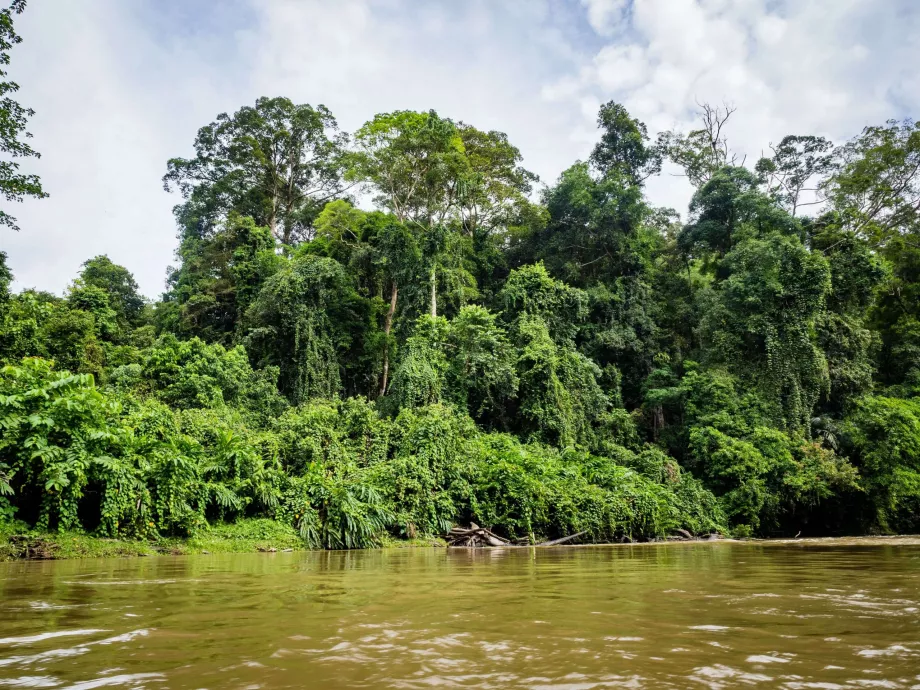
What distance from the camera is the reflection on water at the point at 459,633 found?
5.77 ft

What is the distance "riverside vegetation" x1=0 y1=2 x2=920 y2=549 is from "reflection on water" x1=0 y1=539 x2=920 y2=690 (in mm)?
5836

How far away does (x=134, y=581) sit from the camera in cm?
452

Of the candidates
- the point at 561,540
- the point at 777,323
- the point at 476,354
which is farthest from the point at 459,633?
the point at 777,323

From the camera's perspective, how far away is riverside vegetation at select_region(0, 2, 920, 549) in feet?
34.6

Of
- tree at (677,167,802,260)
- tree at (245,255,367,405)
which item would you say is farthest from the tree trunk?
tree at (677,167,802,260)

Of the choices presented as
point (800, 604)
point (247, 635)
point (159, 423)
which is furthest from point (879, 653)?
point (159, 423)

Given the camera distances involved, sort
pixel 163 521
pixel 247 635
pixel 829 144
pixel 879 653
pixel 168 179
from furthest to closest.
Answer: pixel 168 179
pixel 829 144
pixel 163 521
pixel 247 635
pixel 879 653

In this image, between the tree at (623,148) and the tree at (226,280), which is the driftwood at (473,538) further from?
the tree at (623,148)

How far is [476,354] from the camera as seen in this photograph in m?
19.3

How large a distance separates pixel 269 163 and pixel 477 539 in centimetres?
2550

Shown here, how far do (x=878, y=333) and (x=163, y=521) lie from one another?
84.4 ft

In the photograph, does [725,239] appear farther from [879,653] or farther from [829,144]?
[879,653]

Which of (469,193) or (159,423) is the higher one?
(469,193)

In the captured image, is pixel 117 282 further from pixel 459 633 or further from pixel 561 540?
pixel 459 633
